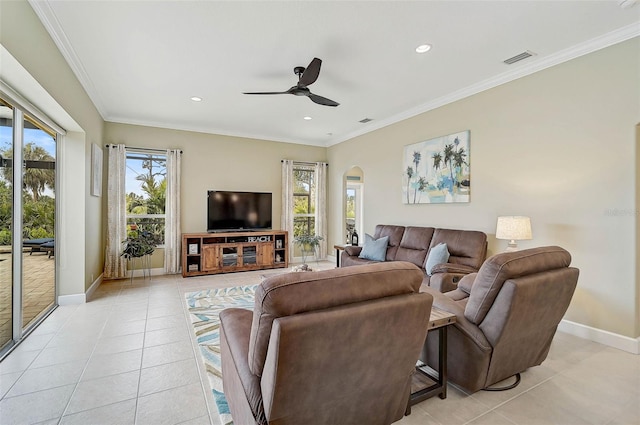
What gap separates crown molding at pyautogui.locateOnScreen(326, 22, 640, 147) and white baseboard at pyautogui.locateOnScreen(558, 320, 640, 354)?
108 inches

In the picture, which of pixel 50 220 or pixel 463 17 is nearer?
pixel 463 17

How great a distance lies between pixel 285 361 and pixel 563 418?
1889mm

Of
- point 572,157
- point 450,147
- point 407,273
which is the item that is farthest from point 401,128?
point 407,273

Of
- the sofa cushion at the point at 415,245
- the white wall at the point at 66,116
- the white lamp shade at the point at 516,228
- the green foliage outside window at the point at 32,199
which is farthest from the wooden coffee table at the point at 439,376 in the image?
the green foliage outside window at the point at 32,199

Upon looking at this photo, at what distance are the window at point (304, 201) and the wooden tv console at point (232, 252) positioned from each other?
729 mm

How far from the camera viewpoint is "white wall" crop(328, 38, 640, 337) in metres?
2.82

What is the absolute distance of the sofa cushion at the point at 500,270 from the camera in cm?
185

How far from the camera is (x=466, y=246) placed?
3.93 m

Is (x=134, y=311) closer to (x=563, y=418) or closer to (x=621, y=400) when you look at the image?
(x=563, y=418)

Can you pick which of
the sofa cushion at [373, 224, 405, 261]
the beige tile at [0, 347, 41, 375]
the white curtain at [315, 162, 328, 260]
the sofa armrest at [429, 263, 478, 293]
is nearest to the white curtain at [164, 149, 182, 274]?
the white curtain at [315, 162, 328, 260]

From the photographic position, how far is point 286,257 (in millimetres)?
6527

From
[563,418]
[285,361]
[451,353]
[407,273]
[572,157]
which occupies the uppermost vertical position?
[572,157]

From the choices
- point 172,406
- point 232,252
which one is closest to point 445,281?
point 172,406

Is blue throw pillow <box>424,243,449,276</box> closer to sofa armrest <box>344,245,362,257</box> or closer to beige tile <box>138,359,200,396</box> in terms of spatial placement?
sofa armrest <box>344,245,362,257</box>
